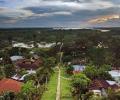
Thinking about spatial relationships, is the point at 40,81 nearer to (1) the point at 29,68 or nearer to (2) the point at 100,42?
(1) the point at 29,68

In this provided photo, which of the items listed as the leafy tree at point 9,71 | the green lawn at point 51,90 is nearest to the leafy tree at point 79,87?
the green lawn at point 51,90

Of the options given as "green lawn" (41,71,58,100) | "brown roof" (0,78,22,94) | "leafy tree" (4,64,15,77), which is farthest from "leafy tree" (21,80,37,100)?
"leafy tree" (4,64,15,77)

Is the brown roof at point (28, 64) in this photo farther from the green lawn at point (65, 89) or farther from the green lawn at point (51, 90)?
the green lawn at point (51, 90)

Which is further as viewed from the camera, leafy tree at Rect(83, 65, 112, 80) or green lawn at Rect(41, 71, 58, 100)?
leafy tree at Rect(83, 65, 112, 80)

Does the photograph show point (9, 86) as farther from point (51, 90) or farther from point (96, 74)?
point (96, 74)

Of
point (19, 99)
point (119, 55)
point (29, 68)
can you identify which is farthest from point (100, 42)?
point (19, 99)

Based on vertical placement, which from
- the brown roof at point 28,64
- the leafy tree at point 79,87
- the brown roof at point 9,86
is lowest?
the brown roof at point 28,64

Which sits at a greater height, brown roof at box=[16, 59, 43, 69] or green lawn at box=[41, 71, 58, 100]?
green lawn at box=[41, 71, 58, 100]

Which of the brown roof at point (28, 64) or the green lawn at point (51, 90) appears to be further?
the brown roof at point (28, 64)

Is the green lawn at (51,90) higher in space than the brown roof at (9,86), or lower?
lower

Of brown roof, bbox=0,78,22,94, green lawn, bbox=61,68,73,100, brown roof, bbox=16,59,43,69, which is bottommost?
brown roof, bbox=16,59,43,69

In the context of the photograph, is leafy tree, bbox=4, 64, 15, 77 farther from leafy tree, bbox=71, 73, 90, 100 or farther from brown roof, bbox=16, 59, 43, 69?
leafy tree, bbox=71, 73, 90, 100

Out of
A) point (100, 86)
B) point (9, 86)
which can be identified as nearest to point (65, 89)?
point (100, 86)
